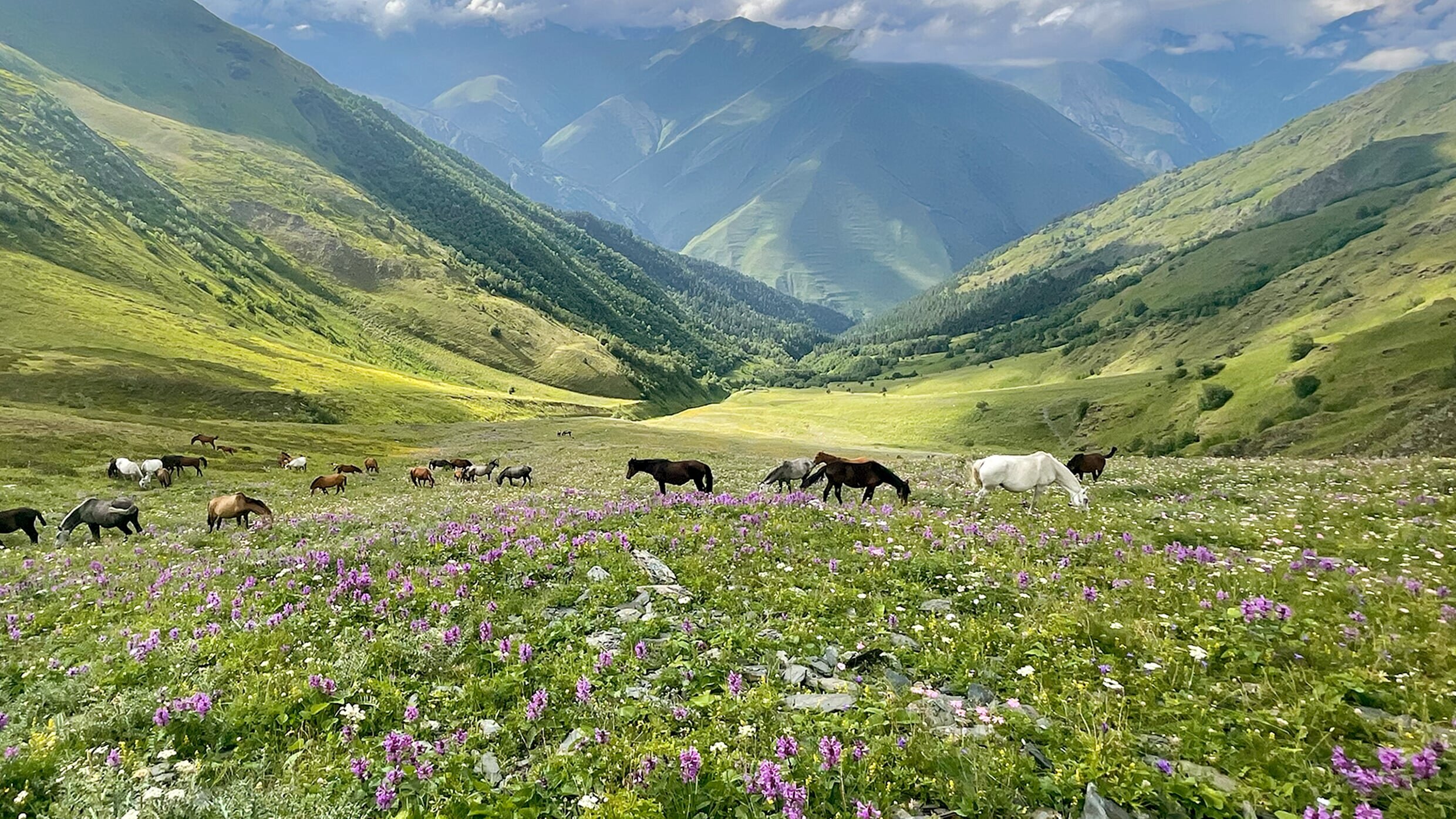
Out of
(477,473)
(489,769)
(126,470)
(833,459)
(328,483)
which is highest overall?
(833,459)

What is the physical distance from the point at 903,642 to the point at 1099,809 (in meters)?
4.09

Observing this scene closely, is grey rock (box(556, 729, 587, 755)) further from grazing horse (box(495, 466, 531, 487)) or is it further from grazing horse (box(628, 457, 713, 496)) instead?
grazing horse (box(495, 466, 531, 487))

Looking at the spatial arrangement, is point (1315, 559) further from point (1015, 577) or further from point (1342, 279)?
point (1342, 279)

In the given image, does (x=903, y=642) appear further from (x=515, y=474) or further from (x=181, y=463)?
(x=181, y=463)

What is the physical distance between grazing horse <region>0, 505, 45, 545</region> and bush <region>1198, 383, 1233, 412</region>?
412 feet

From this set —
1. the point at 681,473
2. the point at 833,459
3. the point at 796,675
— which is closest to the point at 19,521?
the point at 681,473

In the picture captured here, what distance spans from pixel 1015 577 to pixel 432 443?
95.2m

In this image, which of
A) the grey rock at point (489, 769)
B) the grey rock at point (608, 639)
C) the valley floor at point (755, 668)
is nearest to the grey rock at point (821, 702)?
the valley floor at point (755, 668)

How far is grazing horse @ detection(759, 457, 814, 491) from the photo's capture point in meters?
29.1

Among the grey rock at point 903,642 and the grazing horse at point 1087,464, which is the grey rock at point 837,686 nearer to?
the grey rock at point 903,642

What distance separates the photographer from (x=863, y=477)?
69.1 ft

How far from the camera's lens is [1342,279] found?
19962 centimetres

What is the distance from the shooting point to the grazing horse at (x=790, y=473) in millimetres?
29125

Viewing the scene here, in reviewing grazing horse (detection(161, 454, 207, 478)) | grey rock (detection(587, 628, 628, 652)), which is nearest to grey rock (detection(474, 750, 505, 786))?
grey rock (detection(587, 628, 628, 652))
